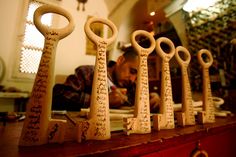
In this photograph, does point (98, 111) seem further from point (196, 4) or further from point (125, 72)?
point (196, 4)

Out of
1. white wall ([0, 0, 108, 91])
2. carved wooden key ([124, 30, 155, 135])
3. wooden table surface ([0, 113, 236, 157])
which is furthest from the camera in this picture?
white wall ([0, 0, 108, 91])

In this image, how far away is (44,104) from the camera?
1.06ft

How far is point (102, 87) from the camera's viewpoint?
38 cm

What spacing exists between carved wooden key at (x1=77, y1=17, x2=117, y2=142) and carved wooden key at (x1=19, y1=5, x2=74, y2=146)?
41 millimetres

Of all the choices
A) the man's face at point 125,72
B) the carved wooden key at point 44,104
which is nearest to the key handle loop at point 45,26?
the carved wooden key at point 44,104

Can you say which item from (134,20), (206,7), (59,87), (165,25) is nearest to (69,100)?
(59,87)

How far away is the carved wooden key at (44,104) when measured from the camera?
0.31m

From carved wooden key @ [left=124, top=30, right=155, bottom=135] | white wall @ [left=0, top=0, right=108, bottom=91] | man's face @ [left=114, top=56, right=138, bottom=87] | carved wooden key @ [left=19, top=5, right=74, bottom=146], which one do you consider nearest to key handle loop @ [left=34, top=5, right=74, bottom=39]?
carved wooden key @ [left=19, top=5, right=74, bottom=146]

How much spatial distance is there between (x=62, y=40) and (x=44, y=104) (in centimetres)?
256

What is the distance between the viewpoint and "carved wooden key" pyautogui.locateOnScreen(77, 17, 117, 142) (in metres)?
0.35

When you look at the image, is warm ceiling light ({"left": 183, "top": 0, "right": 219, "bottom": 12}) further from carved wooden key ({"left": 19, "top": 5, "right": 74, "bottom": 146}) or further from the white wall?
carved wooden key ({"left": 19, "top": 5, "right": 74, "bottom": 146})

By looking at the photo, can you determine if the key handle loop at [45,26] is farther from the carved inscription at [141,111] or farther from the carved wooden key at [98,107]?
the carved inscription at [141,111]

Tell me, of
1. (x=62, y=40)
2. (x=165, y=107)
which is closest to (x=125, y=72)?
(x=62, y=40)

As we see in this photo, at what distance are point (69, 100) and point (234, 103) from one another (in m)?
1.33
